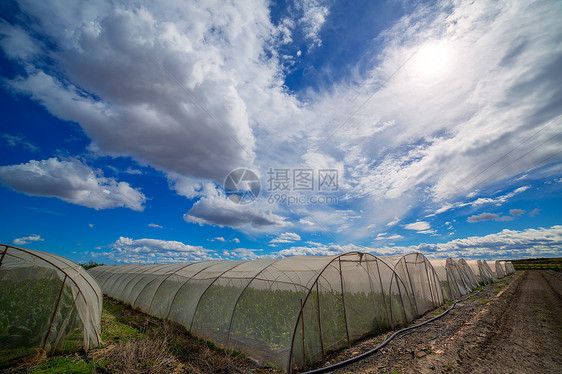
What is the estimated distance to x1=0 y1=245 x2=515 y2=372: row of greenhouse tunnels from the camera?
7461mm

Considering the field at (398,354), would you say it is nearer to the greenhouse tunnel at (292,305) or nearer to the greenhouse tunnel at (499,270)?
the greenhouse tunnel at (292,305)

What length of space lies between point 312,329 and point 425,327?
23.0ft

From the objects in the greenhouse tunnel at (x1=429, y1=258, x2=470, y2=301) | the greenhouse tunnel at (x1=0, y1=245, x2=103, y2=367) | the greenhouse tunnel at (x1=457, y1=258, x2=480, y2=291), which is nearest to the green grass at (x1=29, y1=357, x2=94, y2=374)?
the greenhouse tunnel at (x1=0, y1=245, x2=103, y2=367)

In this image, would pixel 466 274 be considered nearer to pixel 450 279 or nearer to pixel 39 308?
pixel 450 279

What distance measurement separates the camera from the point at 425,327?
11.0m

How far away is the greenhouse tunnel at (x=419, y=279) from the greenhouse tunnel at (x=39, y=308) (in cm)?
1425

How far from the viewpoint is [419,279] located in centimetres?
1477

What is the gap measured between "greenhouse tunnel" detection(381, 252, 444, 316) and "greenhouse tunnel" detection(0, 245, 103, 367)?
1425cm

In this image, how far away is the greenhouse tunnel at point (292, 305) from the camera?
24.8ft

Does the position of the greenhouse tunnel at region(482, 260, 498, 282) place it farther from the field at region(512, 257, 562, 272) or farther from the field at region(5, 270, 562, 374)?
the field at region(512, 257, 562, 272)

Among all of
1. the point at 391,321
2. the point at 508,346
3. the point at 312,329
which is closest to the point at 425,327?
the point at 391,321

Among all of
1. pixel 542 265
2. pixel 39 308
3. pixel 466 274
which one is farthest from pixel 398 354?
pixel 542 265

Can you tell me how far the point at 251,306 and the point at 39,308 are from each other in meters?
7.32

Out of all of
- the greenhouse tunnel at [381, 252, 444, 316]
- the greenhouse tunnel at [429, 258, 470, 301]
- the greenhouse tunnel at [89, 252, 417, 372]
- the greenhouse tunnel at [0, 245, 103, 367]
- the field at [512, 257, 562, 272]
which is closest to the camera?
the greenhouse tunnel at [0, 245, 103, 367]
